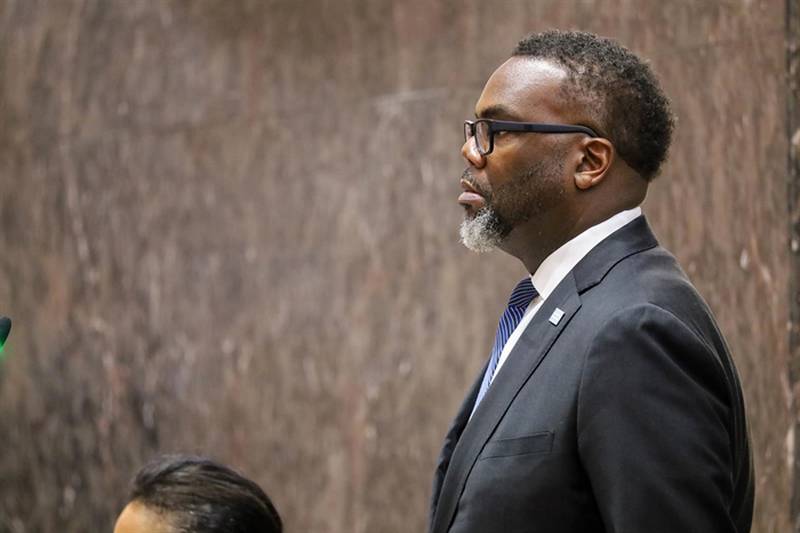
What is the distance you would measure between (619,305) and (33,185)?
3.66 metres

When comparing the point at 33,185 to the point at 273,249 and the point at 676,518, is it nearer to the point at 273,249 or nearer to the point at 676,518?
the point at 273,249

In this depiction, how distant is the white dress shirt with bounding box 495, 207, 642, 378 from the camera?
84.7 inches

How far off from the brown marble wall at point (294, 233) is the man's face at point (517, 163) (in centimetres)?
113

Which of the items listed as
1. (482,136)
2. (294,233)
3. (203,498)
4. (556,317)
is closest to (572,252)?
(556,317)

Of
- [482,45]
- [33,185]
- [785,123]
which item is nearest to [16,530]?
[33,185]

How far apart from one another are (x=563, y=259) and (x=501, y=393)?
27 centimetres

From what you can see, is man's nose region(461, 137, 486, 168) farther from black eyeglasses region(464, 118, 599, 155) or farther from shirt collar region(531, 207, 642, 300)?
shirt collar region(531, 207, 642, 300)

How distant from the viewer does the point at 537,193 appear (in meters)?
2.17

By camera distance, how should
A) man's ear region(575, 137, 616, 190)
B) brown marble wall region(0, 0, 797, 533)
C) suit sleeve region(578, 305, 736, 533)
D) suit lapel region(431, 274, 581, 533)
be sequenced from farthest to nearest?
brown marble wall region(0, 0, 797, 533)
man's ear region(575, 137, 616, 190)
suit lapel region(431, 274, 581, 533)
suit sleeve region(578, 305, 736, 533)

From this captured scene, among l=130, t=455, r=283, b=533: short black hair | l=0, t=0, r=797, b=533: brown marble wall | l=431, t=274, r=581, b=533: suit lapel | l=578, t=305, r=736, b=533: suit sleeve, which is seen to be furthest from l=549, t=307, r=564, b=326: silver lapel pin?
l=0, t=0, r=797, b=533: brown marble wall

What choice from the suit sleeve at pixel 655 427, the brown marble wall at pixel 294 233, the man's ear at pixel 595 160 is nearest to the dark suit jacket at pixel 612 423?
the suit sleeve at pixel 655 427

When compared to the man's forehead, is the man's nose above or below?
below

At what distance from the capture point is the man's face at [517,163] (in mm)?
2168

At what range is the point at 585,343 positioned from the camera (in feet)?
6.44
